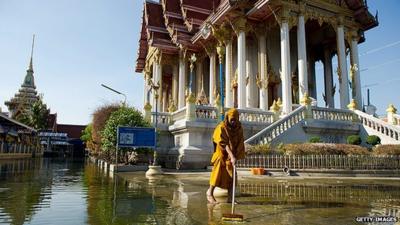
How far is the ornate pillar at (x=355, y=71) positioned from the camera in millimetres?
22047

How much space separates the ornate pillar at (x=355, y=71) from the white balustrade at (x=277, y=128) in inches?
274

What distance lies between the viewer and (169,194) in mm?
7664

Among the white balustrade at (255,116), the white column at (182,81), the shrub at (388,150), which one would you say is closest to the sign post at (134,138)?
the white balustrade at (255,116)

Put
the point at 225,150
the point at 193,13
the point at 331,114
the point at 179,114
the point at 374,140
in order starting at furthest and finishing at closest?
the point at 193,13
the point at 179,114
the point at 331,114
the point at 374,140
the point at 225,150

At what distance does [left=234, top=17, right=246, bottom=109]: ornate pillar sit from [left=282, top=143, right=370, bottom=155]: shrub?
7526mm

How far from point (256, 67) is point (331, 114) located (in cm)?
679

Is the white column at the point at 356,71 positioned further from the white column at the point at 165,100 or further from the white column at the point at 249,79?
the white column at the point at 165,100

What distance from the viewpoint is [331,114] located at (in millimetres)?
18062

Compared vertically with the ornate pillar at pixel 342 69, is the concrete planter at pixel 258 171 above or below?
below

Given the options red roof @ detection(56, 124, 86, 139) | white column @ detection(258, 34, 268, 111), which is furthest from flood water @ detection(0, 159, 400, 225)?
red roof @ detection(56, 124, 86, 139)

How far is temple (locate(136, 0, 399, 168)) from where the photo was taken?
16.5 metres

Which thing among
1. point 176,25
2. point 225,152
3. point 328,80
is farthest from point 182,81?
point 225,152

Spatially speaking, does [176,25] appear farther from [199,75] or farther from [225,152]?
[225,152]

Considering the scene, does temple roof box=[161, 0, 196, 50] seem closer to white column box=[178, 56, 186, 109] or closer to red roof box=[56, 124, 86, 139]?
white column box=[178, 56, 186, 109]
